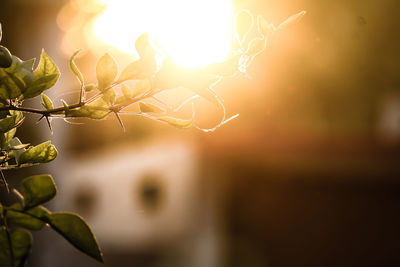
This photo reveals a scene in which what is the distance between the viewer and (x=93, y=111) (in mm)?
Result: 421

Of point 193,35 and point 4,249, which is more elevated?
point 193,35

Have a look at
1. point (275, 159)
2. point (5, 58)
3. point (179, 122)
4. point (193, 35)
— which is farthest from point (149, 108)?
point (275, 159)

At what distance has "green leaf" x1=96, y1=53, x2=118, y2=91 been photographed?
1.33 feet

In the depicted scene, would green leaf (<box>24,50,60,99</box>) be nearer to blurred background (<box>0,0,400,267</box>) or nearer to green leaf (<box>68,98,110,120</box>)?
green leaf (<box>68,98,110,120</box>)

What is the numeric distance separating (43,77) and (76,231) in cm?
14

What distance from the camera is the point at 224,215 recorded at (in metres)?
6.61

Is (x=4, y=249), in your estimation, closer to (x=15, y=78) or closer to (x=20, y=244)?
(x=20, y=244)

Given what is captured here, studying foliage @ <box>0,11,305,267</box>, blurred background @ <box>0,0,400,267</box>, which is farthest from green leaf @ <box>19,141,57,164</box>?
blurred background @ <box>0,0,400,267</box>

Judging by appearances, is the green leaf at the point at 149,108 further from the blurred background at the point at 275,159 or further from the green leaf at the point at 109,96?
the blurred background at the point at 275,159

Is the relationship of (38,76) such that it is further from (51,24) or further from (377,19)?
(377,19)

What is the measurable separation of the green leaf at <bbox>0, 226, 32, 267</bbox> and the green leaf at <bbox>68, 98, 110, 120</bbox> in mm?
110

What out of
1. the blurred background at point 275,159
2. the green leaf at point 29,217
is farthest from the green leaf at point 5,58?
the blurred background at point 275,159

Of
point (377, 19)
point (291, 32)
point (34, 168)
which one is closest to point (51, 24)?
point (34, 168)

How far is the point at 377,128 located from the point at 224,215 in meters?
2.38
